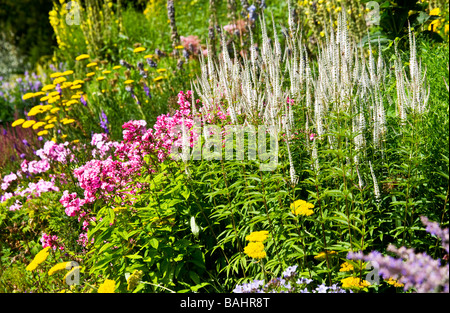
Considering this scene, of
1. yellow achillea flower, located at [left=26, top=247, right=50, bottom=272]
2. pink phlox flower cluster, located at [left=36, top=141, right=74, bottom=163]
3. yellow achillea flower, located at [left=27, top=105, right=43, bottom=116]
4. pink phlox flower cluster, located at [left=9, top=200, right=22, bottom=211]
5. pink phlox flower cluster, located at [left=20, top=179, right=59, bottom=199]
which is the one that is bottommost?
pink phlox flower cluster, located at [left=9, top=200, right=22, bottom=211]

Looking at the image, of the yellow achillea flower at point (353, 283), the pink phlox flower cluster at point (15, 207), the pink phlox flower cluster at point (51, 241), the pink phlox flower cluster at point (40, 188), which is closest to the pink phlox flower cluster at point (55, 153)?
the pink phlox flower cluster at point (40, 188)

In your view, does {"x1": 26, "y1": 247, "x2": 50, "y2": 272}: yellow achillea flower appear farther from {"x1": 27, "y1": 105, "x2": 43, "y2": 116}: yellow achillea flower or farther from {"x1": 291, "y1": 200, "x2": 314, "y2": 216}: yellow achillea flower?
{"x1": 27, "y1": 105, "x2": 43, "y2": 116}: yellow achillea flower

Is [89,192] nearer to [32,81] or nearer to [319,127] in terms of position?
[319,127]

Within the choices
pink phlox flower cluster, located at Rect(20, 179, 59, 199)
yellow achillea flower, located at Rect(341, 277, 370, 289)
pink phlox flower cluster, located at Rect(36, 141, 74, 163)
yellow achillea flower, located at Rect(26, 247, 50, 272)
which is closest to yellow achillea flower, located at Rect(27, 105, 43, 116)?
pink phlox flower cluster, located at Rect(36, 141, 74, 163)

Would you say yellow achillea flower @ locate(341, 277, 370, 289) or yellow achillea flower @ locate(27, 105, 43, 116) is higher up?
yellow achillea flower @ locate(27, 105, 43, 116)

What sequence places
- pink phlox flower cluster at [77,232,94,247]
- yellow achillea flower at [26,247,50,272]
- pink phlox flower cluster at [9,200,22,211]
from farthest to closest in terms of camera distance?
pink phlox flower cluster at [9,200,22,211], pink phlox flower cluster at [77,232,94,247], yellow achillea flower at [26,247,50,272]

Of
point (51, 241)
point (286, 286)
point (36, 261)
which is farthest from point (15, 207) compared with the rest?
point (286, 286)

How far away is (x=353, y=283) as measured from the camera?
2.43 m

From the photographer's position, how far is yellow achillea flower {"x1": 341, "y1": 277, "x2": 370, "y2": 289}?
2394 mm

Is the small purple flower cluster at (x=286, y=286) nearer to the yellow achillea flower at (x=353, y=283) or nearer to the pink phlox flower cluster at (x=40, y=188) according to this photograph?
the yellow achillea flower at (x=353, y=283)

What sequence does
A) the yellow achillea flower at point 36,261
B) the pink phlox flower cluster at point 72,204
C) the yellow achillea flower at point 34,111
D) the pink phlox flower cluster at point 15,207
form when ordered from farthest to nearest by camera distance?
1. the yellow achillea flower at point 34,111
2. the pink phlox flower cluster at point 15,207
3. the pink phlox flower cluster at point 72,204
4. the yellow achillea flower at point 36,261

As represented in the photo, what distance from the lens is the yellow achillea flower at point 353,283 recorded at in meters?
2.39

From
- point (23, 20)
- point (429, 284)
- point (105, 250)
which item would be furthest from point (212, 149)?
point (23, 20)

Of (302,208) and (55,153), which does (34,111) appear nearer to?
(55,153)
